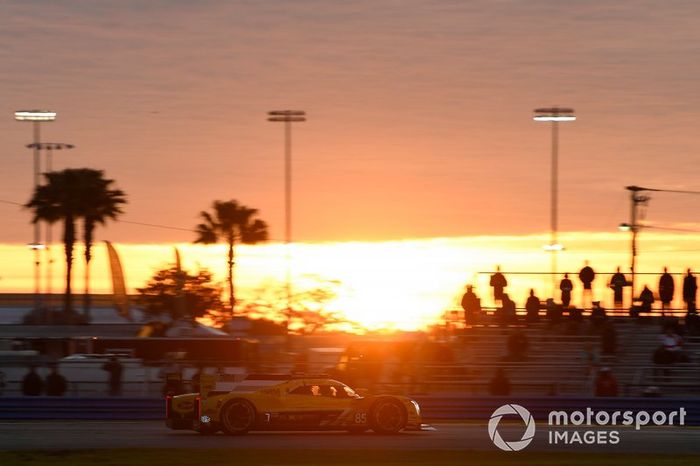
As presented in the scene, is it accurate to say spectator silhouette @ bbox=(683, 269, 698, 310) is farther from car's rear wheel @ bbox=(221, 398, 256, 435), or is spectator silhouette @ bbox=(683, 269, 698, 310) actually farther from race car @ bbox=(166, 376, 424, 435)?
car's rear wheel @ bbox=(221, 398, 256, 435)

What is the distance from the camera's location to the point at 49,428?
70.9ft

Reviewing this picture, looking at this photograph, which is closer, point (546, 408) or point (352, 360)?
point (546, 408)

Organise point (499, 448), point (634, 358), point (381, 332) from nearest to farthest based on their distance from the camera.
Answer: point (499, 448)
point (634, 358)
point (381, 332)

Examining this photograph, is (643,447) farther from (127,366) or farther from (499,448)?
(127,366)

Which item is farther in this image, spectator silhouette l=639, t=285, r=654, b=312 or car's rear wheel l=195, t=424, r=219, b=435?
spectator silhouette l=639, t=285, r=654, b=312

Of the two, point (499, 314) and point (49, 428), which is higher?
point (499, 314)

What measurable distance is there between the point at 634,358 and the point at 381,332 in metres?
8.60

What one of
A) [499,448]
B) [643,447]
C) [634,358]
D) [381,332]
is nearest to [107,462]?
[499,448]

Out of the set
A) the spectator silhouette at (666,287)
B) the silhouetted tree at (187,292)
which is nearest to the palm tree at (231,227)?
the silhouetted tree at (187,292)

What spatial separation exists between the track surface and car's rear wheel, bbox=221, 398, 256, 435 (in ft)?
0.80

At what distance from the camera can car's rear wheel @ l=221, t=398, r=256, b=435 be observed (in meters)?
19.5

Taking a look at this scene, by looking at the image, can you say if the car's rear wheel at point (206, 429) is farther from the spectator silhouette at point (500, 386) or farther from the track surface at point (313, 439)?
the spectator silhouette at point (500, 386)

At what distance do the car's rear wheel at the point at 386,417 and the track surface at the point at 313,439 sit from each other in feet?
0.60

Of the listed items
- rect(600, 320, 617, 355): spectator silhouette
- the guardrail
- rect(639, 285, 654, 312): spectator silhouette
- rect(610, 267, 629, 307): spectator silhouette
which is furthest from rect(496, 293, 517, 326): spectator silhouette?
the guardrail
